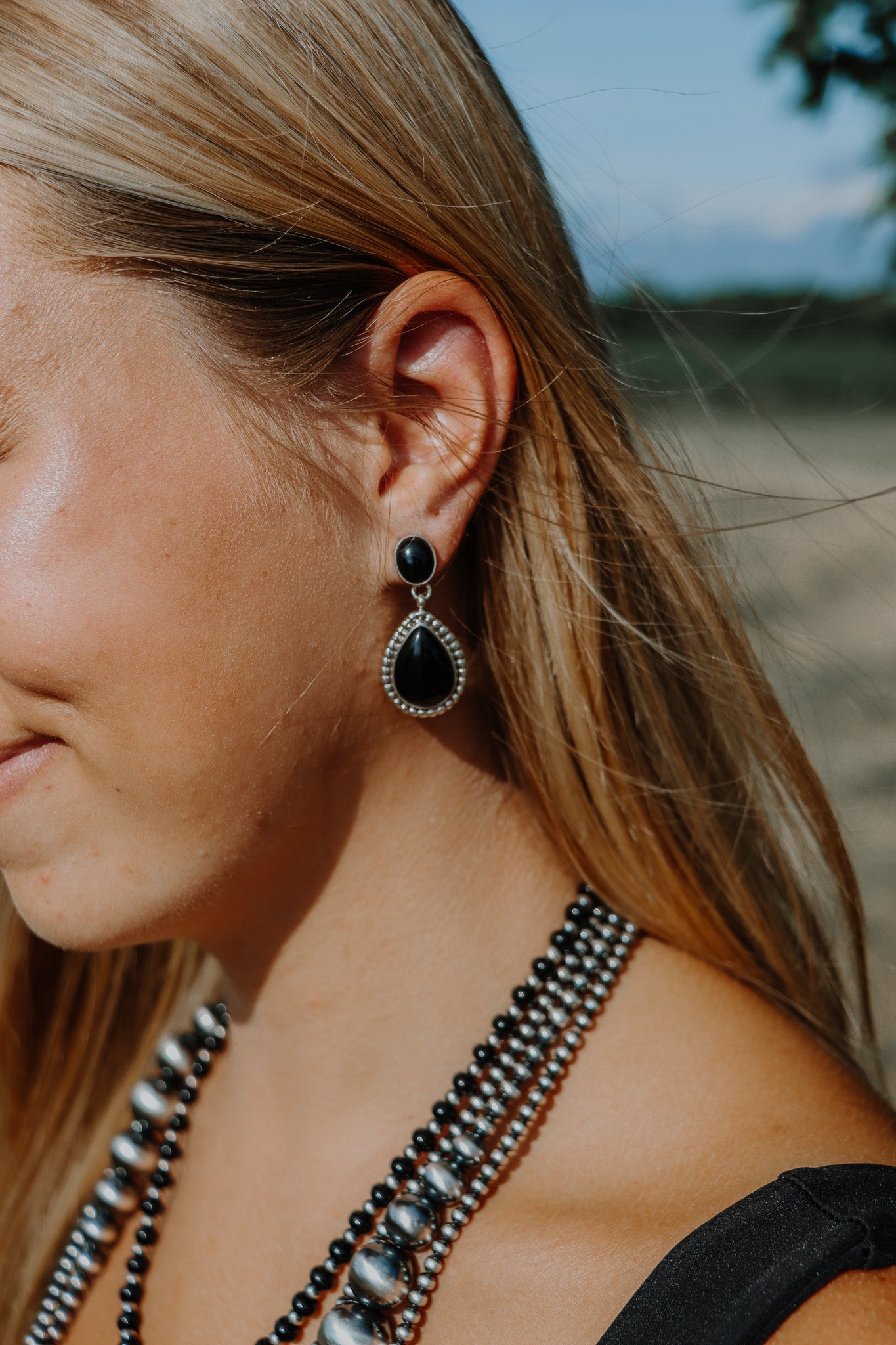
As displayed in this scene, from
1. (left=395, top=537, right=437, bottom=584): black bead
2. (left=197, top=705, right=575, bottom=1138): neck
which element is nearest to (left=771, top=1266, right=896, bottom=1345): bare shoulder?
(left=197, top=705, right=575, bottom=1138): neck

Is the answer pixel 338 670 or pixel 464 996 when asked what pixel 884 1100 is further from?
pixel 338 670

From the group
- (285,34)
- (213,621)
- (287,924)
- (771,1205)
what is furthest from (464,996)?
(285,34)

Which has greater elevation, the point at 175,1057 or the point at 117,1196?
the point at 175,1057

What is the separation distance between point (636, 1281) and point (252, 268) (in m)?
1.26

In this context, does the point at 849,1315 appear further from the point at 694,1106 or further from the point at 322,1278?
the point at 322,1278

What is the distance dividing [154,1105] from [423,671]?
1.03 m

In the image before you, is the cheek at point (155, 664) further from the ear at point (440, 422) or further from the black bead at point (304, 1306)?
the black bead at point (304, 1306)

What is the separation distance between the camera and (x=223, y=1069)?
6.83ft

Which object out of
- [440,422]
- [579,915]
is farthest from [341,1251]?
[440,422]

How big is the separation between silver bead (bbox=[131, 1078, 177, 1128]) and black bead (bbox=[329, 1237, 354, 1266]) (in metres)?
0.58

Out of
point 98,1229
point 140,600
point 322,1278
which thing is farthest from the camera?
point 98,1229

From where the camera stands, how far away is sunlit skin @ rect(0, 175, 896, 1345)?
54.2 inches

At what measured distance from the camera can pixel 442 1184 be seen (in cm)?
157

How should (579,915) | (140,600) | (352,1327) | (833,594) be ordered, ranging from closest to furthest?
(140,600) < (352,1327) < (579,915) < (833,594)
